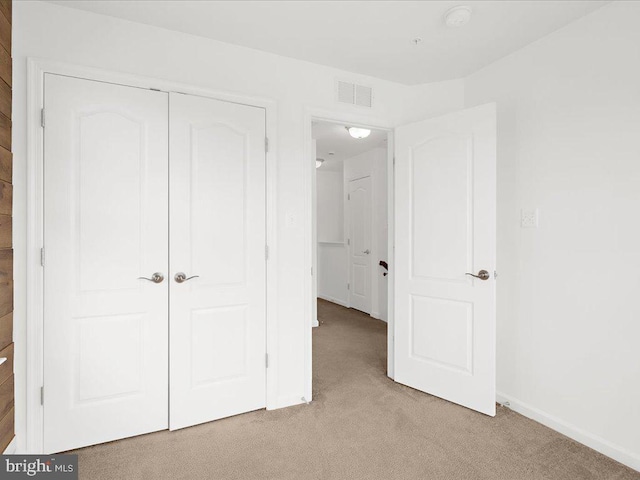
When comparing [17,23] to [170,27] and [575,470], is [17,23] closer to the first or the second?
[170,27]

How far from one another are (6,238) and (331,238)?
213 inches

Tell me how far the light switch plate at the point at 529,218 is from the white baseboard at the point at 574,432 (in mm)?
1255

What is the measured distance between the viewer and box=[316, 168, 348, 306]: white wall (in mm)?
6496

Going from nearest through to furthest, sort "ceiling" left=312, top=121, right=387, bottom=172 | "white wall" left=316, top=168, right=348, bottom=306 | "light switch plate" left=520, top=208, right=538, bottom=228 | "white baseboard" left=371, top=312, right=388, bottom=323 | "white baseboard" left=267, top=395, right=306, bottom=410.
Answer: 1. "light switch plate" left=520, top=208, right=538, bottom=228
2. "white baseboard" left=267, top=395, right=306, bottom=410
3. "ceiling" left=312, top=121, right=387, bottom=172
4. "white baseboard" left=371, top=312, right=388, bottom=323
5. "white wall" left=316, top=168, right=348, bottom=306

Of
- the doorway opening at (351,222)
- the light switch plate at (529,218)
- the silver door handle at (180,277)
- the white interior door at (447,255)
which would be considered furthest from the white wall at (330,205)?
the silver door handle at (180,277)

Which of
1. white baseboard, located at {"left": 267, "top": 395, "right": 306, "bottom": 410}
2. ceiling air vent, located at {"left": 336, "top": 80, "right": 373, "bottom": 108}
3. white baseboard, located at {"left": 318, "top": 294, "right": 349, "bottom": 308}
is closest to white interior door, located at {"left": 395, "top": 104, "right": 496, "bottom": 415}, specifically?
ceiling air vent, located at {"left": 336, "top": 80, "right": 373, "bottom": 108}

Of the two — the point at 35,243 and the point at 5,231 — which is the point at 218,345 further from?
the point at 5,231

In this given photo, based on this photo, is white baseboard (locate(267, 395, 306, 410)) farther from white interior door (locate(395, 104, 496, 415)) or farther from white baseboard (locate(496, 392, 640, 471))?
white baseboard (locate(496, 392, 640, 471))

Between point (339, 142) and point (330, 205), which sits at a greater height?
point (339, 142)

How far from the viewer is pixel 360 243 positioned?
584 cm

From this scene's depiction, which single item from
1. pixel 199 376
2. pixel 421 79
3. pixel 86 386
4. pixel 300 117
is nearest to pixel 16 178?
pixel 86 386

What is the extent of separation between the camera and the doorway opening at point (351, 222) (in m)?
5.10

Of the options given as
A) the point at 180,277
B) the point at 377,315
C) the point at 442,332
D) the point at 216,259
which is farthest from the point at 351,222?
the point at 180,277

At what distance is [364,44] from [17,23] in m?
2.00
